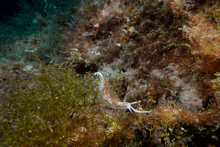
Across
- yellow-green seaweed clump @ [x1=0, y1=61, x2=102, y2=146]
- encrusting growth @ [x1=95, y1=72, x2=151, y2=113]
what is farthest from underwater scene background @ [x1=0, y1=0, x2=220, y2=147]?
encrusting growth @ [x1=95, y1=72, x2=151, y2=113]

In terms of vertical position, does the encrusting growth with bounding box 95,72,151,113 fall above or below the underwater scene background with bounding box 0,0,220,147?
below

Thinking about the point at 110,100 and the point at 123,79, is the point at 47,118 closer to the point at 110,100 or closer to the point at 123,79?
the point at 110,100

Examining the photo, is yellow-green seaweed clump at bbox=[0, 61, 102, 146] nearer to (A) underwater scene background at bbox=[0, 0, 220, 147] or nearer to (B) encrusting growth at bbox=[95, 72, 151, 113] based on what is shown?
(A) underwater scene background at bbox=[0, 0, 220, 147]

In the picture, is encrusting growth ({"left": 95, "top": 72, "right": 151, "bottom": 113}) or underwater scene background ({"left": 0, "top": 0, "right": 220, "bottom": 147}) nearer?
underwater scene background ({"left": 0, "top": 0, "right": 220, "bottom": 147})

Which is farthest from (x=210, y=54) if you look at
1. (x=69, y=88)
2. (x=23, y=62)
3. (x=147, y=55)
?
(x=23, y=62)

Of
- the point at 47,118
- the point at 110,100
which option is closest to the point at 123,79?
the point at 110,100

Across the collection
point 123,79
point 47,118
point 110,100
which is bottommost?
point 110,100

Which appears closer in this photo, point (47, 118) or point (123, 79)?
point (47, 118)

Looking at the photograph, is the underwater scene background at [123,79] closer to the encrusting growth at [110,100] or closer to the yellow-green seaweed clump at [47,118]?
the yellow-green seaweed clump at [47,118]

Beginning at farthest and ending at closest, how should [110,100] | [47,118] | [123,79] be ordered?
[123,79] < [110,100] < [47,118]

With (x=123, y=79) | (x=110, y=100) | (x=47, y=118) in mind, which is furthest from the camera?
(x=123, y=79)

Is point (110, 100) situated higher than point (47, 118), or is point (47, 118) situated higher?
point (47, 118)

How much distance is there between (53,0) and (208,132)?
13233mm

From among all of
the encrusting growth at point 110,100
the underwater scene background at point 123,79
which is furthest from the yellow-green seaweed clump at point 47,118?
the encrusting growth at point 110,100
